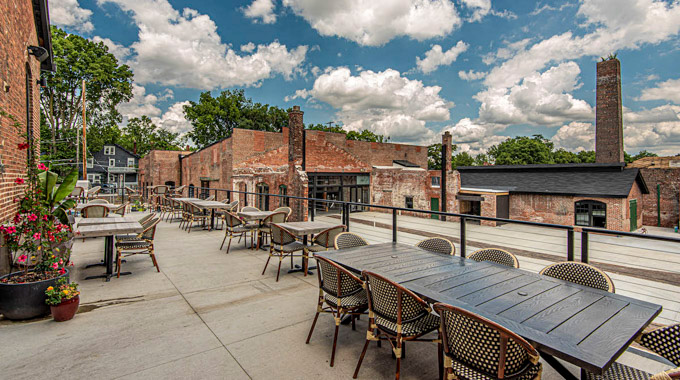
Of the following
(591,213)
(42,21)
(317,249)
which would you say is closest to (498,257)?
(317,249)

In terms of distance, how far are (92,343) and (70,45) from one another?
100 ft

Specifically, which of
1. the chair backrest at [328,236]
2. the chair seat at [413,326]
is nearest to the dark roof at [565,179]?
the chair backrest at [328,236]

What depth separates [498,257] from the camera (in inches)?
123

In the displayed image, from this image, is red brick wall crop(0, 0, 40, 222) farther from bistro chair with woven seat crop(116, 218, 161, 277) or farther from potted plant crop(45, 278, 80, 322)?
potted plant crop(45, 278, 80, 322)

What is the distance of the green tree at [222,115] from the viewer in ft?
124

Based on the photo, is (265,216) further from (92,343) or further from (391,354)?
(391,354)

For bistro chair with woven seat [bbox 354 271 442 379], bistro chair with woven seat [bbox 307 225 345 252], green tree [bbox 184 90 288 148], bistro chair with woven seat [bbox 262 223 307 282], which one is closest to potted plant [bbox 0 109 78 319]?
bistro chair with woven seat [bbox 262 223 307 282]

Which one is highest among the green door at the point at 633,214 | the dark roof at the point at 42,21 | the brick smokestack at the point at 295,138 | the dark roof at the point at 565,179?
the dark roof at the point at 42,21

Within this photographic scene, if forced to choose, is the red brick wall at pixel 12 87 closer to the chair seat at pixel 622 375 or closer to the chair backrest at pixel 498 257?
the chair backrest at pixel 498 257

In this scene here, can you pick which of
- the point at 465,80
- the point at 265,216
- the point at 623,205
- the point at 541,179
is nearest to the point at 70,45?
the point at 265,216

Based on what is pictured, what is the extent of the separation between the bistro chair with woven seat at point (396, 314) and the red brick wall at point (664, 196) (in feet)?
101

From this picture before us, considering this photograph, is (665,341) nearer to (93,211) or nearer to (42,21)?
(93,211)

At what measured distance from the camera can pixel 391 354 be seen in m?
2.67

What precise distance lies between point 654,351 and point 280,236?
162 inches
